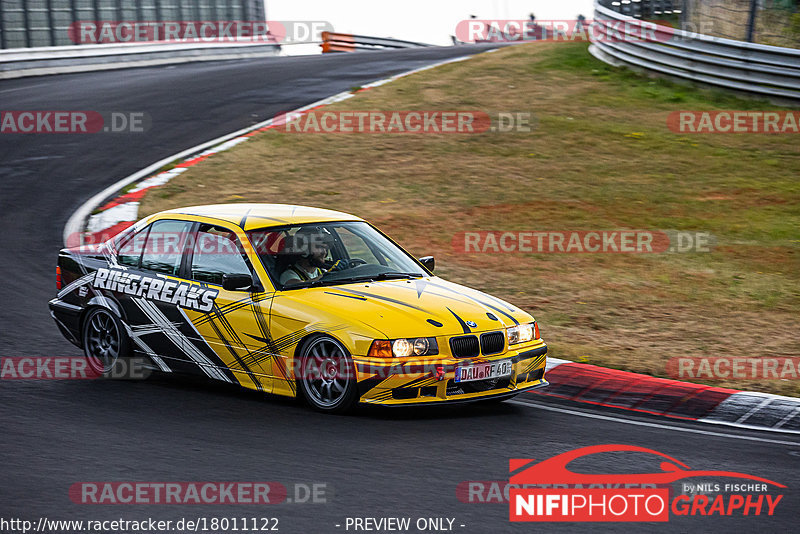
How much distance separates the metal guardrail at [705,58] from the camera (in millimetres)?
19109

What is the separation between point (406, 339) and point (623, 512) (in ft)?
6.76

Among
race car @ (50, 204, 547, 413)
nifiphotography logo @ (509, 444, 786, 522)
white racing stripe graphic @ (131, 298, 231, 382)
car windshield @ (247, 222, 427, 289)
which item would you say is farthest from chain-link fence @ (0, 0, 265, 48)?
nifiphotography logo @ (509, 444, 786, 522)

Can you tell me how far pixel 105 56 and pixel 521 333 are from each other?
26300 mm

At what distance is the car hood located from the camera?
6.99 m

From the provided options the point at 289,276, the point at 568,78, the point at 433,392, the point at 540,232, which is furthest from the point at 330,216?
the point at 568,78

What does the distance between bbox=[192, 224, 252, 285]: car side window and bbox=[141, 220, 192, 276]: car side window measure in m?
0.16

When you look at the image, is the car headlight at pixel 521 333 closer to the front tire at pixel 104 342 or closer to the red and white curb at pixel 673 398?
the red and white curb at pixel 673 398

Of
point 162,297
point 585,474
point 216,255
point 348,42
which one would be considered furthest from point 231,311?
point 348,42

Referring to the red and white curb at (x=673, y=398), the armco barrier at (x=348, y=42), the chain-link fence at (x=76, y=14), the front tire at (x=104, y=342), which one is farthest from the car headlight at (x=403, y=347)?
the armco barrier at (x=348, y=42)

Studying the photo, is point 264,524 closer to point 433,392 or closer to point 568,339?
point 433,392

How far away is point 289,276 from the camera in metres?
7.59

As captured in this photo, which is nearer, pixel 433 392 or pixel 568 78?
pixel 433 392

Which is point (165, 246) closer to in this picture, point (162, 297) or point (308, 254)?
point (162, 297)

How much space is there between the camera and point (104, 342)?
8367 mm
